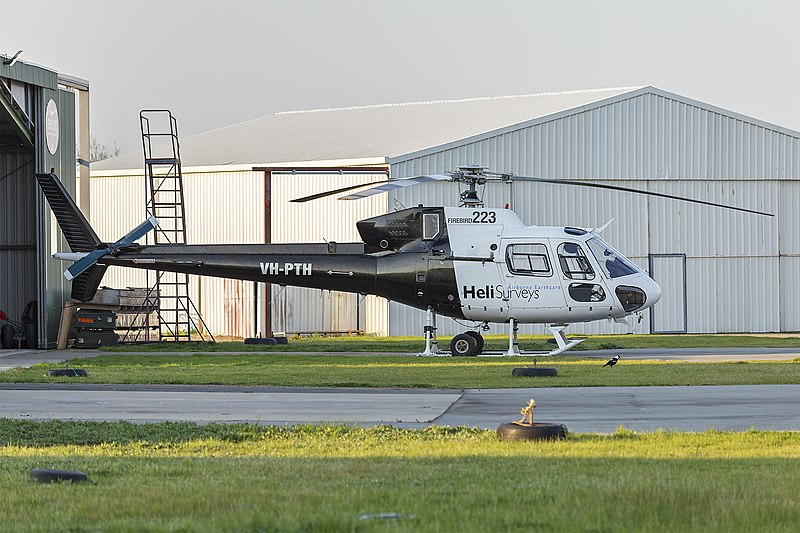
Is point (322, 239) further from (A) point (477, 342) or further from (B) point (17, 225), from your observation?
(A) point (477, 342)

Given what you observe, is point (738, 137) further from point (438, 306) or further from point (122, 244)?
point (122, 244)

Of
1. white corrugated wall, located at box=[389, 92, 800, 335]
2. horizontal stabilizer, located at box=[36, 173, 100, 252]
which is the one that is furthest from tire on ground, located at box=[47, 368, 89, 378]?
white corrugated wall, located at box=[389, 92, 800, 335]

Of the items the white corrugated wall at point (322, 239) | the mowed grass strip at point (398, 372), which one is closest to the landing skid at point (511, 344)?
the mowed grass strip at point (398, 372)

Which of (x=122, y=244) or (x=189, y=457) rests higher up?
(x=122, y=244)

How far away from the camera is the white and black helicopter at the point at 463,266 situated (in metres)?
27.3

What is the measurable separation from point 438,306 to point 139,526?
20817 millimetres

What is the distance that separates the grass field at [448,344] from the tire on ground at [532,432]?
55.7 ft

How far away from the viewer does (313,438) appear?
517 inches

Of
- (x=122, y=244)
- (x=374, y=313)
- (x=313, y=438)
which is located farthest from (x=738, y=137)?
(x=313, y=438)

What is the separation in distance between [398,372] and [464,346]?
535 cm

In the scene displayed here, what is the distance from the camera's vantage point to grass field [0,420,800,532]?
7.74m

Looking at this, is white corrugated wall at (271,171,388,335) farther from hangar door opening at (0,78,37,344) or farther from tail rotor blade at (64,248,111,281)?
tail rotor blade at (64,248,111,281)

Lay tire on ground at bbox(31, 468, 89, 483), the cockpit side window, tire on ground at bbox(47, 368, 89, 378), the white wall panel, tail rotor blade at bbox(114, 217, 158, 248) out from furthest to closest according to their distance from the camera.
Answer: the white wall panel < tail rotor blade at bbox(114, 217, 158, 248) < the cockpit side window < tire on ground at bbox(47, 368, 89, 378) < tire on ground at bbox(31, 468, 89, 483)

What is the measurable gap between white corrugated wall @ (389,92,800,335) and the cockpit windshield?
1236 cm
